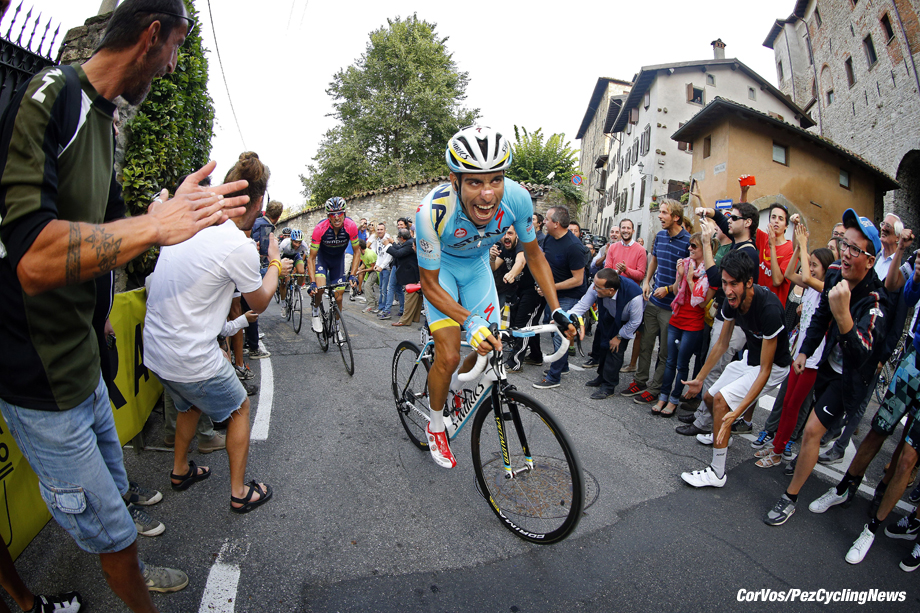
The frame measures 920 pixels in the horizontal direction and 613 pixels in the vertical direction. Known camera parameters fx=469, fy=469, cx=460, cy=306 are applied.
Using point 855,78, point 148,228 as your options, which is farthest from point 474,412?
point 855,78

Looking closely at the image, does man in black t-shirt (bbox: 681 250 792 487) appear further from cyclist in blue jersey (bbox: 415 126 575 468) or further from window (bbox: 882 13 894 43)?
window (bbox: 882 13 894 43)

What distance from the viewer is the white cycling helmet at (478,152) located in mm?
2932

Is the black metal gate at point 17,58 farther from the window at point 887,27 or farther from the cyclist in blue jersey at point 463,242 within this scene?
the window at point 887,27

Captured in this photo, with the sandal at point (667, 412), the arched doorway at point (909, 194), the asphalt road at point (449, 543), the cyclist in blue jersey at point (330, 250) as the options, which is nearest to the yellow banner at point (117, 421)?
the asphalt road at point (449, 543)

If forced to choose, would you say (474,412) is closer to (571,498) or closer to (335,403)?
(571,498)

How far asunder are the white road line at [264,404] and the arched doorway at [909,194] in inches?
1047

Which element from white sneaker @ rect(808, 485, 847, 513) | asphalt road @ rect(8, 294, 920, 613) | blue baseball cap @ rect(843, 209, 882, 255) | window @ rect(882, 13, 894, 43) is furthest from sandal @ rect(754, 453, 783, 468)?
window @ rect(882, 13, 894, 43)

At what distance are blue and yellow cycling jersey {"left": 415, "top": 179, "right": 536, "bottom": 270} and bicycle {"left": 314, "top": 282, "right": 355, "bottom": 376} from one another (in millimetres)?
3293

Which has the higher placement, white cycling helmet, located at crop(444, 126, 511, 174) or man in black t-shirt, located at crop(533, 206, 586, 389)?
white cycling helmet, located at crop(444, 126, 511, 174)

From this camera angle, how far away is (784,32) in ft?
121

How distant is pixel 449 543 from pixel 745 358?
303 centimetres

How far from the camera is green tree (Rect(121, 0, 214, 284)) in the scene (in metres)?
5.03

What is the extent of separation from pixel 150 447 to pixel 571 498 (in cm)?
333

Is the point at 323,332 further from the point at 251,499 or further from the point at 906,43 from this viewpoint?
the point at 906,43
